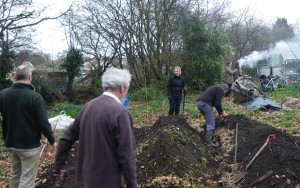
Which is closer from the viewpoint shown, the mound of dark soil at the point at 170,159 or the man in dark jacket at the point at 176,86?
the mound of dark soil at the point at 170,159

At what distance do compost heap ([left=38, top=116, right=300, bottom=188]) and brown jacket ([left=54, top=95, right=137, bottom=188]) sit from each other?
2.58 m

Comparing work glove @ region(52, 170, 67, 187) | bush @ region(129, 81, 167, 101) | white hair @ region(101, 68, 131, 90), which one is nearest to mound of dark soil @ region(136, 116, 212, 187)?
work glove @ region(52, 170, 67, 187)

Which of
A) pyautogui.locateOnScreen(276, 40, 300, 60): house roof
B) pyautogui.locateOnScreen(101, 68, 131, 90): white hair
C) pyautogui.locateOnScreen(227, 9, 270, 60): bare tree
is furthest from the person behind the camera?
pyautogui.locateOnScreen(227, 9, 270, 60): bare tree

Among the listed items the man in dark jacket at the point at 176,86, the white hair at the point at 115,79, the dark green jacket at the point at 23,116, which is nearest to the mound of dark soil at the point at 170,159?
the dark green jacket at the point at 23,116

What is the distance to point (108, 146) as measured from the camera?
295cm

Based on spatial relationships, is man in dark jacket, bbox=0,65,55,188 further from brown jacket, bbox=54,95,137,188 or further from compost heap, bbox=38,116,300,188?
brown jacket, bbox=54,95,137,188

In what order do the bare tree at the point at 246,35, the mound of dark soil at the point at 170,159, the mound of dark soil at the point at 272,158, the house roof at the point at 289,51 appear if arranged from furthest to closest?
the bare tree at the point at 246,35, the house roof at the point at 289,51, the mound of dark soil at the point at 170,159, the mound of dark soil at the point at 272,158

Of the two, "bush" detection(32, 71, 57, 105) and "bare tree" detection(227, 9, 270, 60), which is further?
"bare tree" detection(227, 9, 270, 60)

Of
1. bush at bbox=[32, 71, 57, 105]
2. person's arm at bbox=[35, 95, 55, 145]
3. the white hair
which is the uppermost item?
the white hair

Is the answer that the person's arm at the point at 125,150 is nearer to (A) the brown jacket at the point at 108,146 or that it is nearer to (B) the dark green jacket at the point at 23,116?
(A) the brown jacket at the point at 108,146

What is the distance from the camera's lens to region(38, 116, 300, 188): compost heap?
562 centimetres

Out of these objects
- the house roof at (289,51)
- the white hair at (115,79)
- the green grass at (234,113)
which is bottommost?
the green grass at (234,113)

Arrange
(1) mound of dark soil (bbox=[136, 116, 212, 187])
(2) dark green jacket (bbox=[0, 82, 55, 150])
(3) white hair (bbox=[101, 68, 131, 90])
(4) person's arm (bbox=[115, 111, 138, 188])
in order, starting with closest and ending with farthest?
(4) person's arm (bbox=[115, 111, 138, 188]) < (3) white hair (bbox=[101, 68, 131, 90]) < (2) dark green jacket (bbox=[0, 82, 55, 150]) < (1) mound of dark soil (bbox=[136, 116, 212, 187])

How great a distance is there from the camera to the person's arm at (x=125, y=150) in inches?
114
